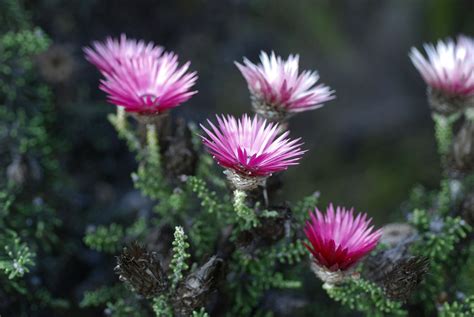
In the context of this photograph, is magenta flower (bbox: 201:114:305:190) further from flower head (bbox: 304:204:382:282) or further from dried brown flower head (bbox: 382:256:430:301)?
dried brown flower head (bbox: 382:256:430:301)

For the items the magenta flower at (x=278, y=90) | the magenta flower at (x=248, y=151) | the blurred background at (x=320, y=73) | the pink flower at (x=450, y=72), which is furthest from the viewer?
the blurred background at (x=320, y=73)

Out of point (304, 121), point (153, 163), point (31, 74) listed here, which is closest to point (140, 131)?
point (153, 163)

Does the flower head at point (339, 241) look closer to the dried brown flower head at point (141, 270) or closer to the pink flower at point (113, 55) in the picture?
the dried brown flower head at point (141, 270)

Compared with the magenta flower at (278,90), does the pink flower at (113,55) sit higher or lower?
higher

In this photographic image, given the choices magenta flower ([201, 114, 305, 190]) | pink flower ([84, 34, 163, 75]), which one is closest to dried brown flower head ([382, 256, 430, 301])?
magenta flower ([201, 114, 305, 190])

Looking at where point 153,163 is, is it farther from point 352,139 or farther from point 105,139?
point 352,139

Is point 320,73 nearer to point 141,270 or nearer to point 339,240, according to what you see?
point 339,240

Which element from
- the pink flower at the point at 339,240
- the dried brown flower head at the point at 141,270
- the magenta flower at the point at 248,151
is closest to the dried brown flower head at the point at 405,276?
the pink flower at the point at 339,240
